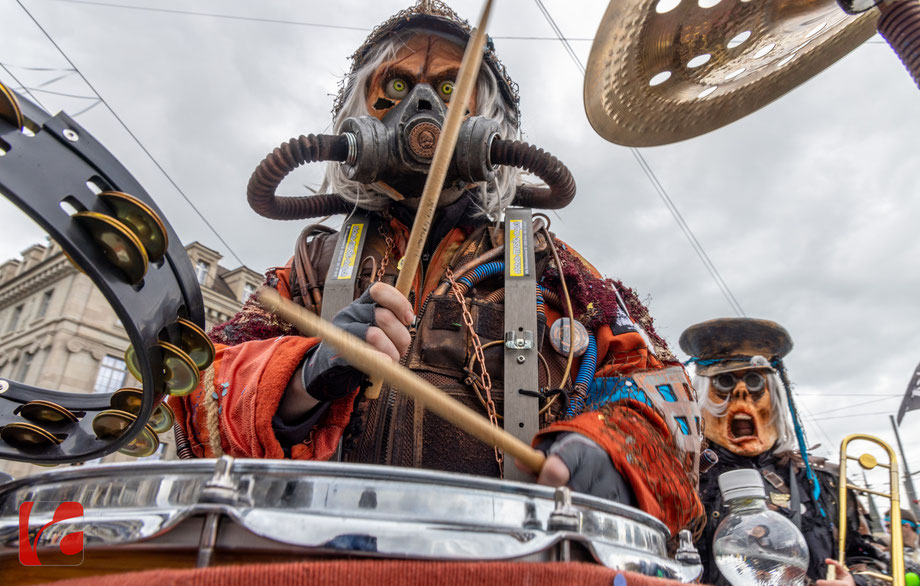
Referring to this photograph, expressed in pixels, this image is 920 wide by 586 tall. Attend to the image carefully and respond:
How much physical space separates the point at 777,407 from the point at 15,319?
841 inches

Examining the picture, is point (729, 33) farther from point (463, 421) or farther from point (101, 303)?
point (101, 303)

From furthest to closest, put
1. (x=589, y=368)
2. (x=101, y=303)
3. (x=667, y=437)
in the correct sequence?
1. (x=101, y=303)
2. (x=589, y=368)
3. (x=667, y=437)

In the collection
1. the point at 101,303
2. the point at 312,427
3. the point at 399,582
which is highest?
the point at 101,303

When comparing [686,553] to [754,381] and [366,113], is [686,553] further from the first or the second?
[754,381]

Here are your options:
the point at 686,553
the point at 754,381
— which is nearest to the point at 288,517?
the point at 686,553

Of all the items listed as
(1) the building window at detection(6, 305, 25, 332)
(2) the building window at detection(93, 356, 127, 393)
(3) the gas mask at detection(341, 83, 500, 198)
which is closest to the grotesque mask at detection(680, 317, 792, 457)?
(3) the gas mask at detection(341, 83, 500, 198)

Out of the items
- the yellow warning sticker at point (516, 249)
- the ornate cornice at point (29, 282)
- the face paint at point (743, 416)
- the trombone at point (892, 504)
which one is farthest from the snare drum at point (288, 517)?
the ornate cornice at point (29, 282)

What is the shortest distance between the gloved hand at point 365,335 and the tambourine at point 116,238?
0.27 m

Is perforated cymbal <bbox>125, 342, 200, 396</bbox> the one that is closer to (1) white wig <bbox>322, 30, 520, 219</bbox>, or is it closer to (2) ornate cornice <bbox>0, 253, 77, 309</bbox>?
(1) white wig <bbox>322, 30, 520, 219</bbox>

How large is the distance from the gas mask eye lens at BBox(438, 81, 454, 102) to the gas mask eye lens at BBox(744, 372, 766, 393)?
334 centimetres

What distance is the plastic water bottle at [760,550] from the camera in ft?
4.45

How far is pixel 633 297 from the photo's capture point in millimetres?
1961

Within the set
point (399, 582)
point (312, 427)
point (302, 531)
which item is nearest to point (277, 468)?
point (302, 531)

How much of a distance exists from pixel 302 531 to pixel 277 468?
0.27 feet
